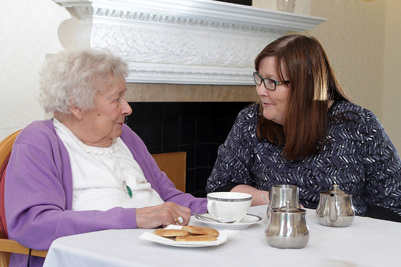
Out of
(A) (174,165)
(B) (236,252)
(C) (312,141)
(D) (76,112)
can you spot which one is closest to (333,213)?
(B) (236,252)

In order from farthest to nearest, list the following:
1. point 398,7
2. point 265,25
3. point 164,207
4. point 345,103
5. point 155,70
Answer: point 398,7, point 265,25, point 155,70, point 345,103, point 164,207

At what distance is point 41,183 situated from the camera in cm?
Answer: 163

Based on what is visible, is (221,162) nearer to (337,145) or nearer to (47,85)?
(337,145)

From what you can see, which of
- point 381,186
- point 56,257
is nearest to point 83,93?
point 56,257

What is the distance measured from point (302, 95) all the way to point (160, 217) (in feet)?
2.63

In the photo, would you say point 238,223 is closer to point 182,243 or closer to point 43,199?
point 182,243

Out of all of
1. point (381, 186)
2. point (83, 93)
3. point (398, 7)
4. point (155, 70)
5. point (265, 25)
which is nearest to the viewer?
point (83, 93)

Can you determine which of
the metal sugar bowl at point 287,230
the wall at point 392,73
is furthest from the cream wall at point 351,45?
the metal sugar bowl at point 287,230

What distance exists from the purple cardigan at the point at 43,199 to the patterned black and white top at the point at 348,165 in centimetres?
Result: 71

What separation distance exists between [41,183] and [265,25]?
2.36 meters

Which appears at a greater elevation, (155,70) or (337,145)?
(155,70)

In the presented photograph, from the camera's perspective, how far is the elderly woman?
5.13ft

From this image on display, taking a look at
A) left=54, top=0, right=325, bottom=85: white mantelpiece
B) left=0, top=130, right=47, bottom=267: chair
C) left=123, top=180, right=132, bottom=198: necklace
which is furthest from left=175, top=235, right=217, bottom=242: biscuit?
left=54, top=0, right=325, bottom=85: white mantelpiece

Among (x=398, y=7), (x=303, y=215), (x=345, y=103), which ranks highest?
(x=398, y=7)
